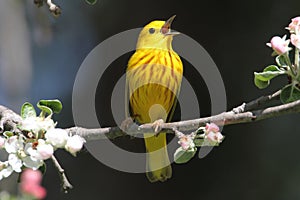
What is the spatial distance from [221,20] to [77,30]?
6.42ft

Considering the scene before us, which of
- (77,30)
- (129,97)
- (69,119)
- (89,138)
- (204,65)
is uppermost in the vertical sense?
(77,30)

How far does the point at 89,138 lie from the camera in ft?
7.57

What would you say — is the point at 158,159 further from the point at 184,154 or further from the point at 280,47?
the point at 280,47

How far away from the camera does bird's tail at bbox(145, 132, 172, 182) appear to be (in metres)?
3.52

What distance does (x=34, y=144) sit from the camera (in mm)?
2098

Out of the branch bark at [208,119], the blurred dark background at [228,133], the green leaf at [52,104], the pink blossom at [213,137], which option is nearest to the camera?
the branch bark at [208,119]

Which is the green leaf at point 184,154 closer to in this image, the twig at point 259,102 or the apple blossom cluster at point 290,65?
the twig at point 259,102

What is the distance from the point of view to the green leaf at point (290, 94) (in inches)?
82.2

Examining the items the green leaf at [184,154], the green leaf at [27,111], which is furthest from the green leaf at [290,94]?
the green leaf at [27,111]

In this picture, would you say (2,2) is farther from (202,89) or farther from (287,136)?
(287,136)

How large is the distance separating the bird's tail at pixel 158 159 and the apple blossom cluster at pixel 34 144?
140 centimetres

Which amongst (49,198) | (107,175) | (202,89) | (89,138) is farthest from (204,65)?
(89,138)

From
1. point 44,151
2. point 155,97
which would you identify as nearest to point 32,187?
point 44,151

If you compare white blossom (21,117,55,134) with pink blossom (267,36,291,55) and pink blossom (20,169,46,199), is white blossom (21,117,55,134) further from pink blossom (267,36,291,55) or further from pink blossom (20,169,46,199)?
pink blossom (20,169,46,199)
